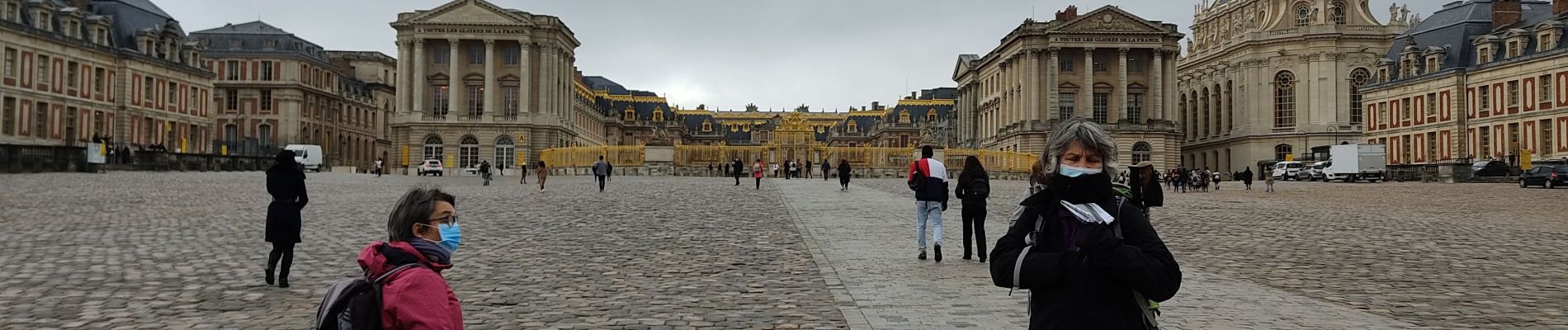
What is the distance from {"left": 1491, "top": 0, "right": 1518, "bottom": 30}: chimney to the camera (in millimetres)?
57438

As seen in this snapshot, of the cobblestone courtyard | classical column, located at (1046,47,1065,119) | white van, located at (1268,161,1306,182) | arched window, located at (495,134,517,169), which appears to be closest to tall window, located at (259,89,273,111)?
arched window, located at (495,134,517,169)

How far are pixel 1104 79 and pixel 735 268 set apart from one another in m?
67.1

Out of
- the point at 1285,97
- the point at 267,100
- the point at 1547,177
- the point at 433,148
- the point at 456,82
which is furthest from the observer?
the point at 267,100

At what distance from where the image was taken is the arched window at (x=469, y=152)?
68.3m

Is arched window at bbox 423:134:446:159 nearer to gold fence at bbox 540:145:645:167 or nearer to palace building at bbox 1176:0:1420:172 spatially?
gold fence at bbox 540:145:645:167

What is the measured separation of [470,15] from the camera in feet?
219

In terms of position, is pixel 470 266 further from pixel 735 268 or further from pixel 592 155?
pixel 592 155

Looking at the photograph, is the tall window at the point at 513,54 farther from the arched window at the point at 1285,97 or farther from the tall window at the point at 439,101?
the arched window at the point at 1285,97

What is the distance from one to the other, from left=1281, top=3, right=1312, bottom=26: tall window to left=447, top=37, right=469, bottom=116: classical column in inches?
2292

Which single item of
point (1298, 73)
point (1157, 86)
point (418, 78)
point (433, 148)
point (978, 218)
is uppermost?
point (1298, 73)

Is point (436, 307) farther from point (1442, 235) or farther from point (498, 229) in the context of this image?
point (1442, 235)

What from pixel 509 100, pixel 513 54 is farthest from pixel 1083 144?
pixel 509 100

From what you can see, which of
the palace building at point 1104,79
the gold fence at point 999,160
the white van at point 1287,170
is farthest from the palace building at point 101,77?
the white van at point 1287,170

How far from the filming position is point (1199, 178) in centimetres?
4050
